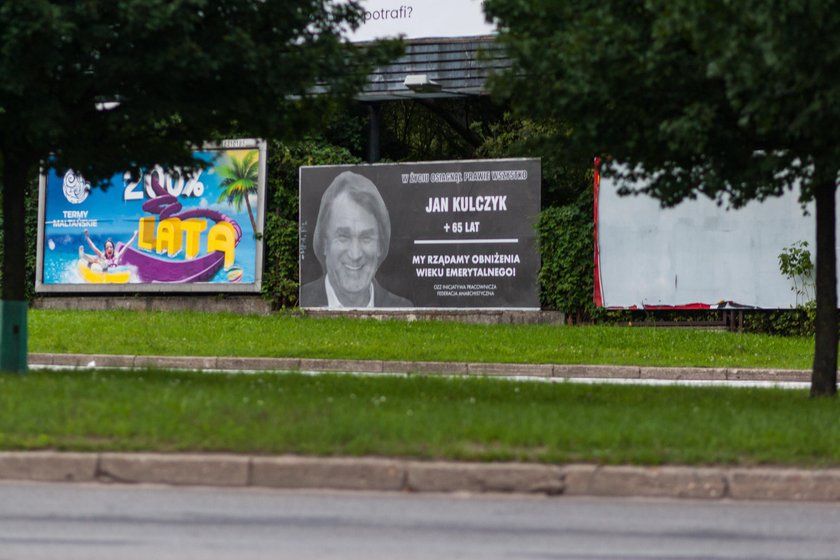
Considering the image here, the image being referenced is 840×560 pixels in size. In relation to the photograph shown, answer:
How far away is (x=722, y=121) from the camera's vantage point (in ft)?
38.3

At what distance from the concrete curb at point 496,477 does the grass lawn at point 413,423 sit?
18 cm

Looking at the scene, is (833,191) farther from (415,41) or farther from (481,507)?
(415,41)

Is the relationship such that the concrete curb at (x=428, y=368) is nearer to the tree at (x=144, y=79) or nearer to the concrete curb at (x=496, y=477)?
the tree at (x=144, y=79)

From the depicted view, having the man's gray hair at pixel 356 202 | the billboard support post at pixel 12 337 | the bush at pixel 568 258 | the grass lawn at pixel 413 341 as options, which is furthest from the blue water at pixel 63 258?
the billboard support post at pixel 12 337

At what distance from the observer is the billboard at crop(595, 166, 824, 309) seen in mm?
25109

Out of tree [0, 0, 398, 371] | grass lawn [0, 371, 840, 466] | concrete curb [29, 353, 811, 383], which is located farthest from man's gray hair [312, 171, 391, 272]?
grass lawn [0, 371, 840, 466]

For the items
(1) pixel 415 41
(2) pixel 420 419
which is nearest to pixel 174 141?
(2) pixel 420 419

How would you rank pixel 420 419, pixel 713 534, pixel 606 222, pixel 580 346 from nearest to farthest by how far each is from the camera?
pixel 713 534, pixel 420 419, pixel 580 346, pixel 606 222

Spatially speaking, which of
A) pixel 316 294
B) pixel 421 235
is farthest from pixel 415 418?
pixel 316 294

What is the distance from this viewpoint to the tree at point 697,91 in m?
10.1

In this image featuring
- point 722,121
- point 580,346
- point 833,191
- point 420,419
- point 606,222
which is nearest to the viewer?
point 420,419

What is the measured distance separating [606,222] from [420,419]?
17.1 meters

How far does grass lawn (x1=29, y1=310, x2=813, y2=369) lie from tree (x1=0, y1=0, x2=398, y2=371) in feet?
27.1

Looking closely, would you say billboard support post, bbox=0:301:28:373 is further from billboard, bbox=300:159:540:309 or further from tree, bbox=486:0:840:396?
billboard, bbox=300:159:540:309
